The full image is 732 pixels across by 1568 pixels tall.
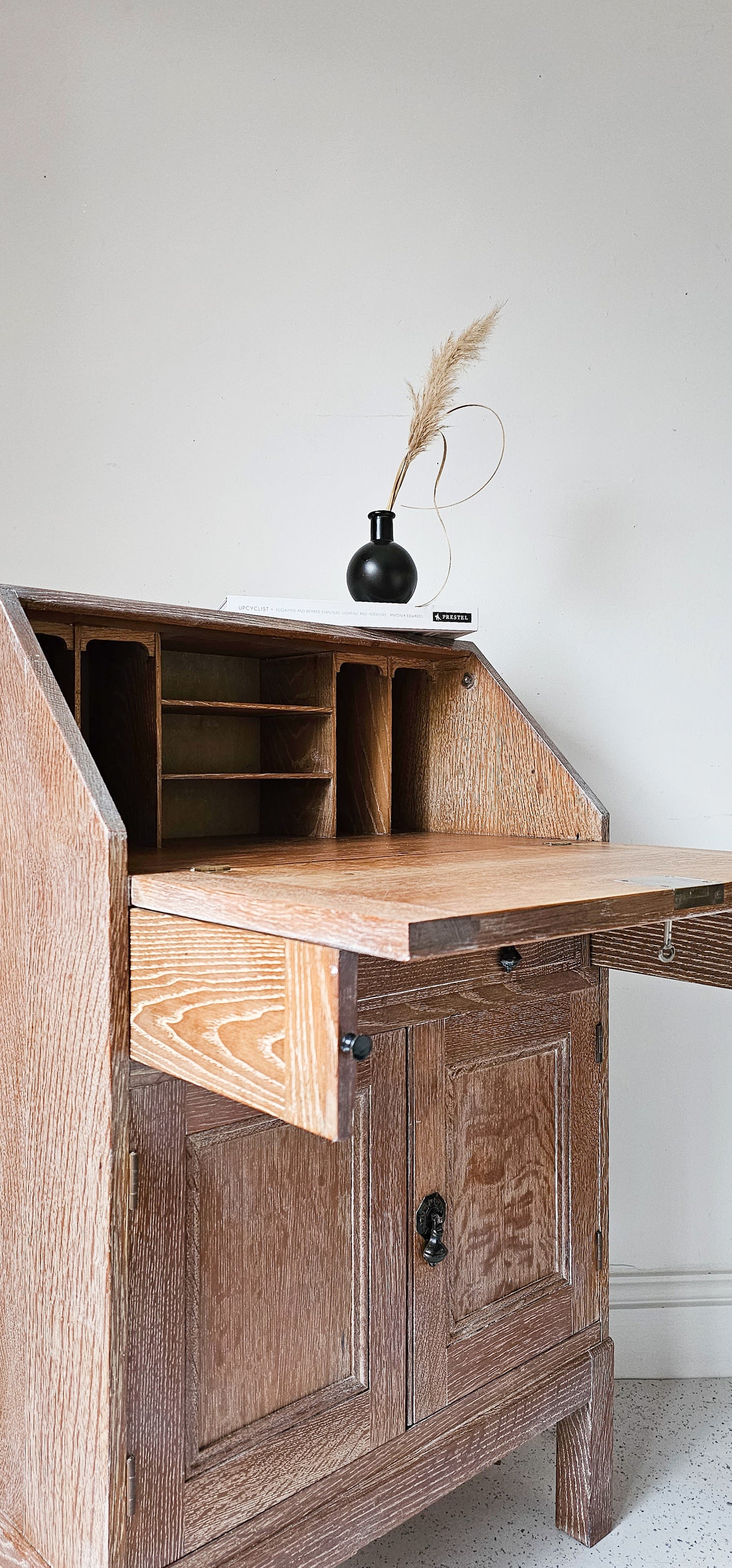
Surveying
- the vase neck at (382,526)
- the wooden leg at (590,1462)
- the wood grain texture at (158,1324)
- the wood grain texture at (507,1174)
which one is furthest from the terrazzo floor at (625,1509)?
the vase neck at (382,526)

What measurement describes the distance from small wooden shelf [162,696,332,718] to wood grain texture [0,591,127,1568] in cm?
28

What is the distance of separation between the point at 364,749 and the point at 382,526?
0.35 metres

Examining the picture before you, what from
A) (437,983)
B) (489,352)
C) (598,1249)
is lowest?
Answer: (598,1249)

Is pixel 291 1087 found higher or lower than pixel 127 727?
lower

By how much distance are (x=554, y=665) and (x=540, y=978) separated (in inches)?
33.3

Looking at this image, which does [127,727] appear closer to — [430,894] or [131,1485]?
[430,894]

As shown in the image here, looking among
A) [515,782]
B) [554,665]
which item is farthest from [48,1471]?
[554,665]

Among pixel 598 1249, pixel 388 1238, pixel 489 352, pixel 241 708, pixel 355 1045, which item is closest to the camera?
pixel 355 1045

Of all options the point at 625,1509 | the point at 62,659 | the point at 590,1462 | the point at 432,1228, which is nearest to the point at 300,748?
the point at 62,659

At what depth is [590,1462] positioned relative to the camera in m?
1.66

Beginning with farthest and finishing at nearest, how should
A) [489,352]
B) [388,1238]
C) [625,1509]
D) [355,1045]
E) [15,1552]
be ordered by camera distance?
[489,352]
[625,1509]
[388,1238]
[15,1552]
[355,1045]

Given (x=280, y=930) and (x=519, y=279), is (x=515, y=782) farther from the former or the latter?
(x=519, y=279)

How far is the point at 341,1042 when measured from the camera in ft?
2.59

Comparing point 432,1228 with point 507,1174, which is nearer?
point 432,1228
